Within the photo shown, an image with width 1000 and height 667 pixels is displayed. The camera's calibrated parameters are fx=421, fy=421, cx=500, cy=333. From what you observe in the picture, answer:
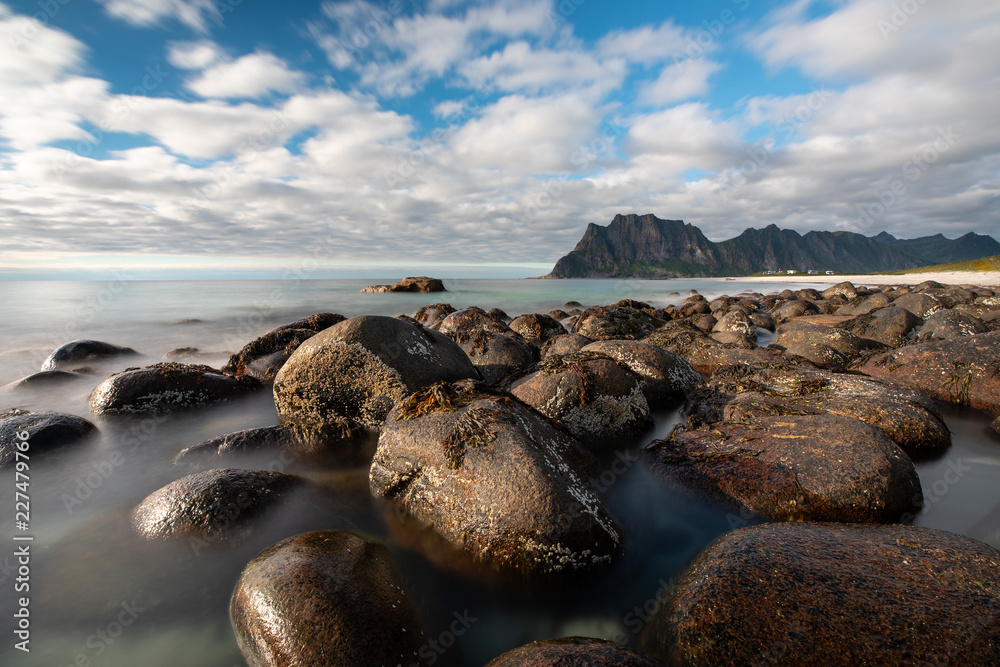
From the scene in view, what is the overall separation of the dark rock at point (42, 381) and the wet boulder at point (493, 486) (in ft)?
33.7

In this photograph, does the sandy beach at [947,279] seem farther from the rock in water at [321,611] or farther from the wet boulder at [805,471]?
the rock in water at [321,611]

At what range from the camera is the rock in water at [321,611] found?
2.65 meters

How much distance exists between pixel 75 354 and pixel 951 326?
2320 cm

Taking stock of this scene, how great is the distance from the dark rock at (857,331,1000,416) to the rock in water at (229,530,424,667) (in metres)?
9.66

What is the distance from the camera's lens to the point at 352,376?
6.34 metres

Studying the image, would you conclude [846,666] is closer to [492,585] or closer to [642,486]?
[492,585]

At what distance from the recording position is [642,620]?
3.28 meters

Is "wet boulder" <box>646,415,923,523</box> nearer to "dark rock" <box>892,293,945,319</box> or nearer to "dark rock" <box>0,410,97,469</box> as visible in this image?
"dark rock" <box>0,410,97,469</box>

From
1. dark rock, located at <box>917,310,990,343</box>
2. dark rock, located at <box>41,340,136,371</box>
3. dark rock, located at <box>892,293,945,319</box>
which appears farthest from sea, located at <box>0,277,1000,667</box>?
dark rock, located at <box>892,293,945,319</box>

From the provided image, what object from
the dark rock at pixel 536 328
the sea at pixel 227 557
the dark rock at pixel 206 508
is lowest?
the sea at pixel 227 557

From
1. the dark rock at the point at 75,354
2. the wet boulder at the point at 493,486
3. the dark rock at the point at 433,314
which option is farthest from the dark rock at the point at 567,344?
the dark rock at the point at 75,354

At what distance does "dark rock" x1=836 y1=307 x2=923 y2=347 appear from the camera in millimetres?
11383

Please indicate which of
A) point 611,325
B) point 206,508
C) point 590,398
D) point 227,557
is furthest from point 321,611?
point 611,325

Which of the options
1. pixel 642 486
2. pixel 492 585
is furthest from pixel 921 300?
pixel 492 585
